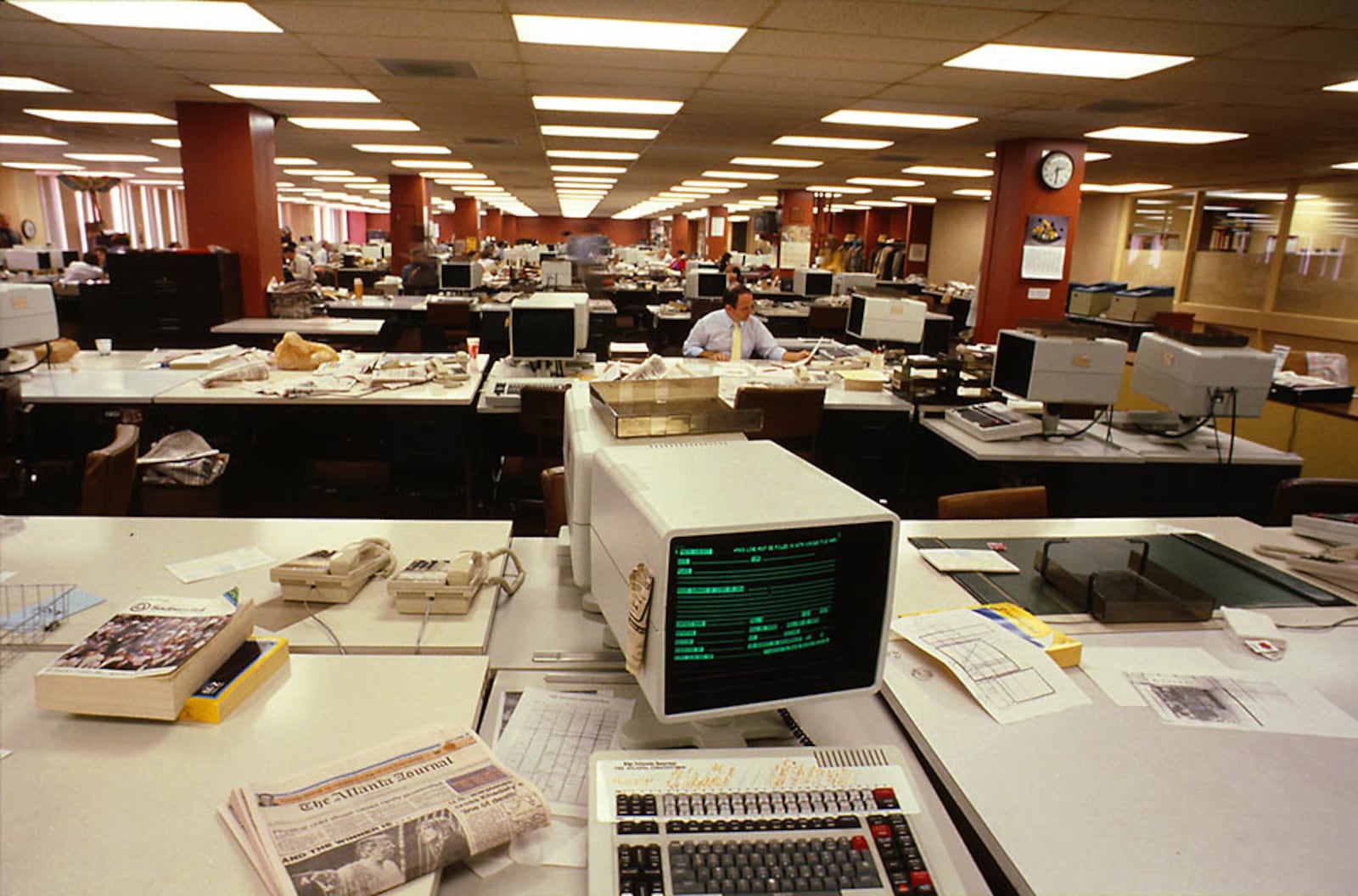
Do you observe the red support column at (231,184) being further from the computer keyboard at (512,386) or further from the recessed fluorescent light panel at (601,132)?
the computer keyboard at (512,386)

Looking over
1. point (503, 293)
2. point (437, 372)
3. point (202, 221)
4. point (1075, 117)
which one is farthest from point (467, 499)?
point (503, 293)

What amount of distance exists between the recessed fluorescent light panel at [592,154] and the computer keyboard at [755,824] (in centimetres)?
960

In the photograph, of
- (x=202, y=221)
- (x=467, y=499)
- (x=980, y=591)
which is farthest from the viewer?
(x=202, y=221)

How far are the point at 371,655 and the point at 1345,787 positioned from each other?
6.06ft

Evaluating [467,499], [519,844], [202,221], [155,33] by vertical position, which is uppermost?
[155,33]

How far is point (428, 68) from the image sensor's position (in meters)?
5.34

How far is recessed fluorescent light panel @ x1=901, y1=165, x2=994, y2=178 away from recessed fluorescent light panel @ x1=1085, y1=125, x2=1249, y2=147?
308 cm

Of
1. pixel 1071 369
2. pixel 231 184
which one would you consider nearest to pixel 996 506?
pixel 1071 369

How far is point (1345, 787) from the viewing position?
4.77 feet

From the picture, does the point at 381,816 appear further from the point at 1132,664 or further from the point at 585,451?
the point at 1132,664

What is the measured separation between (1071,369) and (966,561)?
2008 mm

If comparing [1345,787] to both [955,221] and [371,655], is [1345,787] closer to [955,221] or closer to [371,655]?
[371,655]

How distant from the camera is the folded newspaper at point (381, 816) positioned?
111cm

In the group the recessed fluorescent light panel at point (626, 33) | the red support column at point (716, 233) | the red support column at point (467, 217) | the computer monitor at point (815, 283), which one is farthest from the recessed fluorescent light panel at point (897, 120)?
the red support column at point (716, 233)
